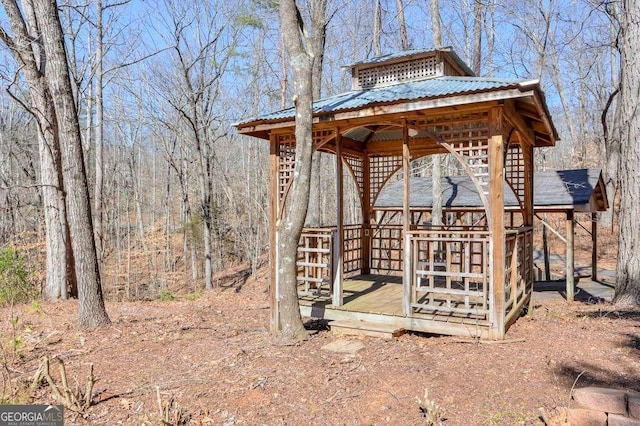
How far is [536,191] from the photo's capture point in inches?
365

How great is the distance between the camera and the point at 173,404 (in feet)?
11.0

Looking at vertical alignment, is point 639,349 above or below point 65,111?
below

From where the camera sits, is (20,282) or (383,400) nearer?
(383,400)

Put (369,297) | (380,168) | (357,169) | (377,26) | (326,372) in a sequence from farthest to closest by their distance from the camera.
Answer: (377,26)
(380,168)
(357,169)
(369,297)
(326,372)

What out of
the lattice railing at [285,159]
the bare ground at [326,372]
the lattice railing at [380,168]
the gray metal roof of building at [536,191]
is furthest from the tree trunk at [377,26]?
the bare ground at [326,372]

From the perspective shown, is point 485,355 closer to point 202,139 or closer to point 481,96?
point 481,96

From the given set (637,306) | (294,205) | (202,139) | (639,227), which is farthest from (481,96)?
(202,139)

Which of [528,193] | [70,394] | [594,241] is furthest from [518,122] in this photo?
[594,241]

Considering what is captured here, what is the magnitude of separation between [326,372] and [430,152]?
4876mm

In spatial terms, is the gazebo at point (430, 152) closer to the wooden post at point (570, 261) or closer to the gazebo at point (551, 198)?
the gazebo at point (551, 198)

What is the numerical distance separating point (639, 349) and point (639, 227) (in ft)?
9.09

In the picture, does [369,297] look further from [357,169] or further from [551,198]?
[551,198]

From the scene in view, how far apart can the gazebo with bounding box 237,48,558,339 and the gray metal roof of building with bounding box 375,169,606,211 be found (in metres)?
1.85

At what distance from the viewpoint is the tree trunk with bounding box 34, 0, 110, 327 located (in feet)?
18.2
